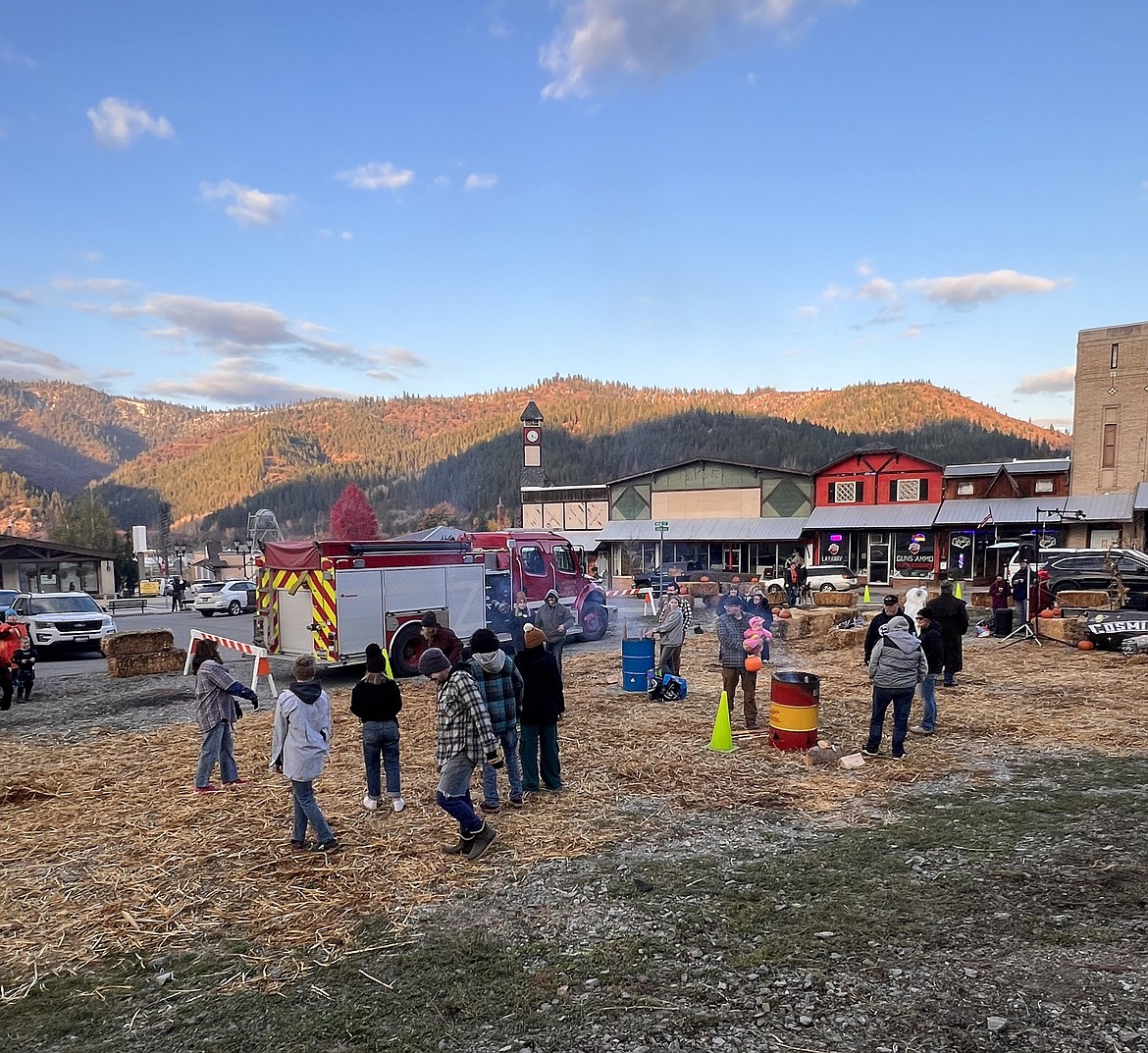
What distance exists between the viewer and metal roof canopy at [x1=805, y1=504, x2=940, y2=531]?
39.9 m

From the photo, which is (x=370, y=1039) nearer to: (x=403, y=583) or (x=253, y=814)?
(x=253, y=814)

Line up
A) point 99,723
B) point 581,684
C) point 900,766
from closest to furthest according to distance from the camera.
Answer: point 900,766 → point 99,723 → point 581,684

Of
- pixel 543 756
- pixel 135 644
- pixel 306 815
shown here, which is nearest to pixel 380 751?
pixel 306 815

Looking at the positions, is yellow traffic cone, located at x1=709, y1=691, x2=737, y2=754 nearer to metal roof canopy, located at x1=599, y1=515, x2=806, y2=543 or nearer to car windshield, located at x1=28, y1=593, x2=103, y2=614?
car windshield, located at x1=28, y1=593, x2=103, y2=614

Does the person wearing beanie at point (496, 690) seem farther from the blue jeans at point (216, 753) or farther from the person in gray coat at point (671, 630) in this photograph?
the person in gray coat at point (671, 630)

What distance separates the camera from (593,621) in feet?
71.4

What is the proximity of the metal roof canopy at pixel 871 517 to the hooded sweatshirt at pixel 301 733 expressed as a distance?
38576 mm

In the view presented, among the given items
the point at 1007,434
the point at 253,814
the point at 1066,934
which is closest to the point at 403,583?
the point at 253,814

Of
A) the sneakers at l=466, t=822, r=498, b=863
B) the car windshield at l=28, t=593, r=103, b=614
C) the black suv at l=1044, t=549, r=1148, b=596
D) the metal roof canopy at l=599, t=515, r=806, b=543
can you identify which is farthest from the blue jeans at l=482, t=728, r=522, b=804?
the metal roof canopy at l=599, t=515, r=806, b=543

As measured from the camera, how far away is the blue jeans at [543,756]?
27.1 ft

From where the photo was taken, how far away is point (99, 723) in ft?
40.4

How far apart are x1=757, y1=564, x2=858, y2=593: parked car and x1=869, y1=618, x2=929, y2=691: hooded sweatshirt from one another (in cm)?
2463

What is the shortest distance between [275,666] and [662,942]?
14783 mm

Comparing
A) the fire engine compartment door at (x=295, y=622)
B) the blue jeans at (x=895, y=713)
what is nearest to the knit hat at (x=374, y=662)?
the blue jeans at (x=895, y=713)
